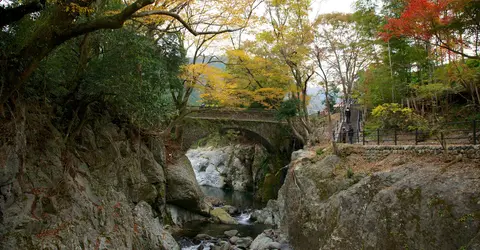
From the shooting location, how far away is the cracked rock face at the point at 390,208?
6.76 meters

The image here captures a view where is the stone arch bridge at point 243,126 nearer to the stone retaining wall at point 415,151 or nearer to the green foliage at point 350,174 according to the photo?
the stone retaining wall at point 415,151

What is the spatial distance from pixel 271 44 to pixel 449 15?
32.1ft

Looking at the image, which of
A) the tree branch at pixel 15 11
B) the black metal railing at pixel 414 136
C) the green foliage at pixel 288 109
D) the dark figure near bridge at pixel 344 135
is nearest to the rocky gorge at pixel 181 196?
the black metal railing at pixel 414 136

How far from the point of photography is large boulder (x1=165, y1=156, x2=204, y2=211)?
1689cm

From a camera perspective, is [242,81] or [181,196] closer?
[181,196]

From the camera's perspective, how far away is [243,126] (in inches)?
961

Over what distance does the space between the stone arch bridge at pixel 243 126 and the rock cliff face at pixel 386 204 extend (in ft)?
37.0

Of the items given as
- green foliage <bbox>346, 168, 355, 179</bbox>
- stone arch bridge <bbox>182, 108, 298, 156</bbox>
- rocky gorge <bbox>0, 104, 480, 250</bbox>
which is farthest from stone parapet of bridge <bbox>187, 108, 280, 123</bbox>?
green foliage <bbox>346, 168, 355, 179</bbox>

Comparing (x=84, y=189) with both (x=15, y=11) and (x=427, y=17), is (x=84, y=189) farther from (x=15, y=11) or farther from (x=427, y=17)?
(x=427, y=17)

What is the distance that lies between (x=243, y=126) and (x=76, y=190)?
54.0 feet

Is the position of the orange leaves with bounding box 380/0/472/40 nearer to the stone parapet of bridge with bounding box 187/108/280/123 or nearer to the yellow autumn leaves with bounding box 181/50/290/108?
the yellow autumn leaves with bounding box 181/50/290/108

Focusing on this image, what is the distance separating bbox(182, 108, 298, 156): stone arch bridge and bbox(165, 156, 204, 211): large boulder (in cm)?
490

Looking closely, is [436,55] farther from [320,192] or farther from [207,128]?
[207,128]

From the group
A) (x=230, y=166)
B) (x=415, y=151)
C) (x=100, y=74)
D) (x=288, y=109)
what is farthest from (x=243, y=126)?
(x=100, y=74)
